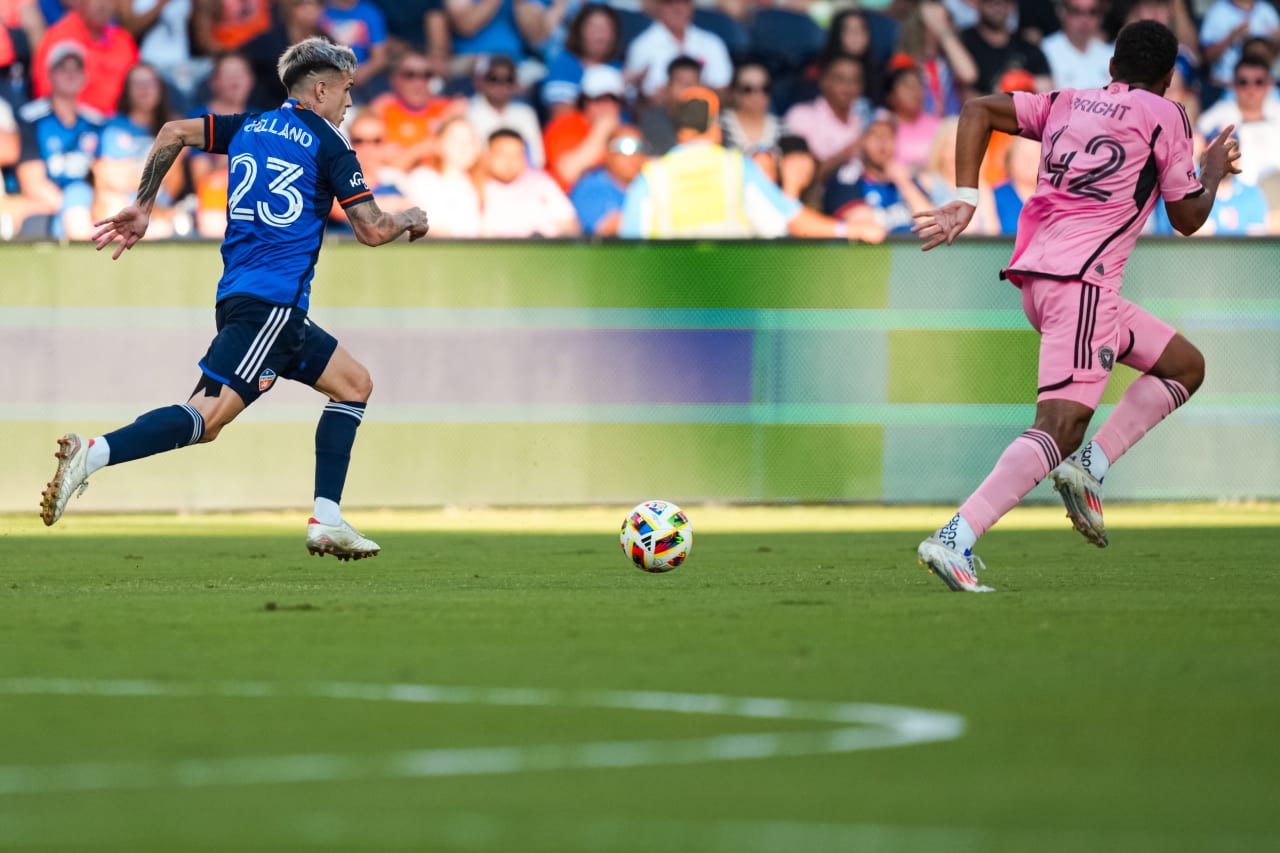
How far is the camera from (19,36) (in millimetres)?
16953

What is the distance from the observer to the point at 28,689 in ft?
17.9

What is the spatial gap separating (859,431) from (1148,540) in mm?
4071

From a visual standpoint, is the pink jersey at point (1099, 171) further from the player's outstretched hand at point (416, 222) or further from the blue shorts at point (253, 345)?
the blue shorts at point (253, 345)

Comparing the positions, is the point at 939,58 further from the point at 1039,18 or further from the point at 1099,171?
the point at 1099,171

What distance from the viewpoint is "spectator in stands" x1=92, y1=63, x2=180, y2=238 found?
15969 millimetres

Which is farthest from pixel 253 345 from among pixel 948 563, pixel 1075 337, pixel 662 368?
pixel 662 368

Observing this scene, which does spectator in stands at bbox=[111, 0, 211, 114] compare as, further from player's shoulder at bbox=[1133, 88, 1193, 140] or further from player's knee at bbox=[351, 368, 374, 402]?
player's shoulder at bbox=[1133, 88, 1193, 140]

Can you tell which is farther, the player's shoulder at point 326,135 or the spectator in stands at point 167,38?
the spectator in stands at point 167,38

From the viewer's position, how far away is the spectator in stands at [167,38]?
16875 millimetres

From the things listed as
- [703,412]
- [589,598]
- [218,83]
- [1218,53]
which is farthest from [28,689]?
[1218,53]

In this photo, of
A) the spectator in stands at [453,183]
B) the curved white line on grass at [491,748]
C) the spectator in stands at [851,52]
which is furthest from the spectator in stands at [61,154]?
the curved white line on grass at [491,748]

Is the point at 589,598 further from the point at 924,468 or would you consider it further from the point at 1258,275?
the point at 1258,275

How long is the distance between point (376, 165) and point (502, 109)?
1.35 meters

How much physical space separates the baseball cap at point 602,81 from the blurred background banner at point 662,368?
2.01 meters
